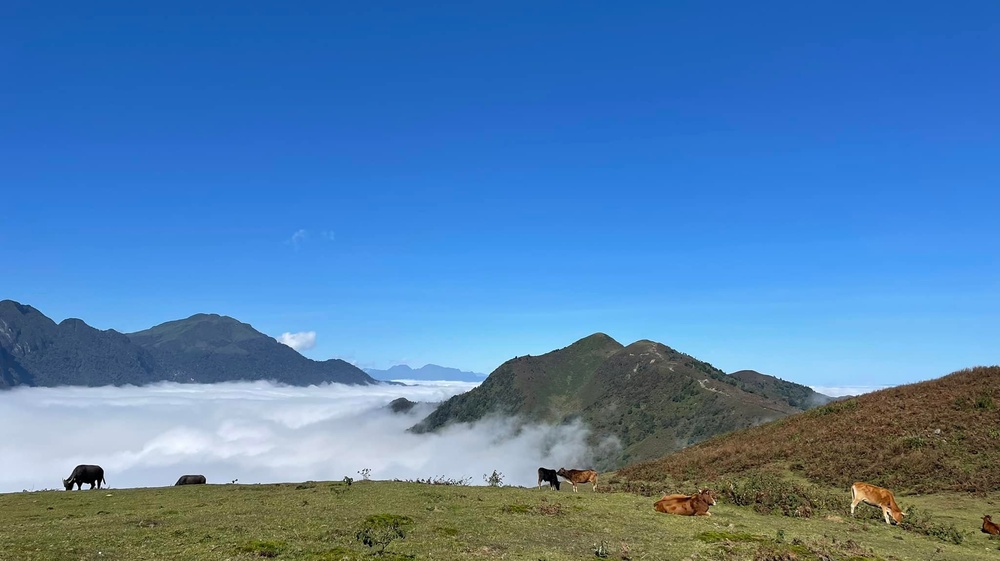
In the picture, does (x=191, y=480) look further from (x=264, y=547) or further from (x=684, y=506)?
(x=684, y=506)

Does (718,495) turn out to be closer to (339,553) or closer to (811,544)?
(811,544)

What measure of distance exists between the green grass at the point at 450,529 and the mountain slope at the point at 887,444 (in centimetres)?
400

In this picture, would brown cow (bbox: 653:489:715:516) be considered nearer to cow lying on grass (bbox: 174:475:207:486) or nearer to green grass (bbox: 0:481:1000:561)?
green grass (bbox: 0:481:1000:561)

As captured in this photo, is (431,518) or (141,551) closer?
(141,551)

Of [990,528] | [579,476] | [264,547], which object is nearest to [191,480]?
[579,476]

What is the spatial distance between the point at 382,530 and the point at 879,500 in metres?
23.5

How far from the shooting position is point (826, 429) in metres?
46.3

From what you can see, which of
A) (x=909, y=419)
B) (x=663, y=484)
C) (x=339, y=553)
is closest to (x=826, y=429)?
(x=909, y=419)

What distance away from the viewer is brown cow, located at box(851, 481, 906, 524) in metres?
26.4

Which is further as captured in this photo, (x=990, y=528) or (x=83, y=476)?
(x=83, y=476)

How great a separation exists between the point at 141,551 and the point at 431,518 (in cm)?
1038

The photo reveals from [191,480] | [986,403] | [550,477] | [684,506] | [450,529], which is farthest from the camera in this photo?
[191,480]

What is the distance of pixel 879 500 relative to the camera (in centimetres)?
2681

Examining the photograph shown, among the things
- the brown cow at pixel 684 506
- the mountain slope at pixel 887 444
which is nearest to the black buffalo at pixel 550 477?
the mountain slope at pixel 887 444
